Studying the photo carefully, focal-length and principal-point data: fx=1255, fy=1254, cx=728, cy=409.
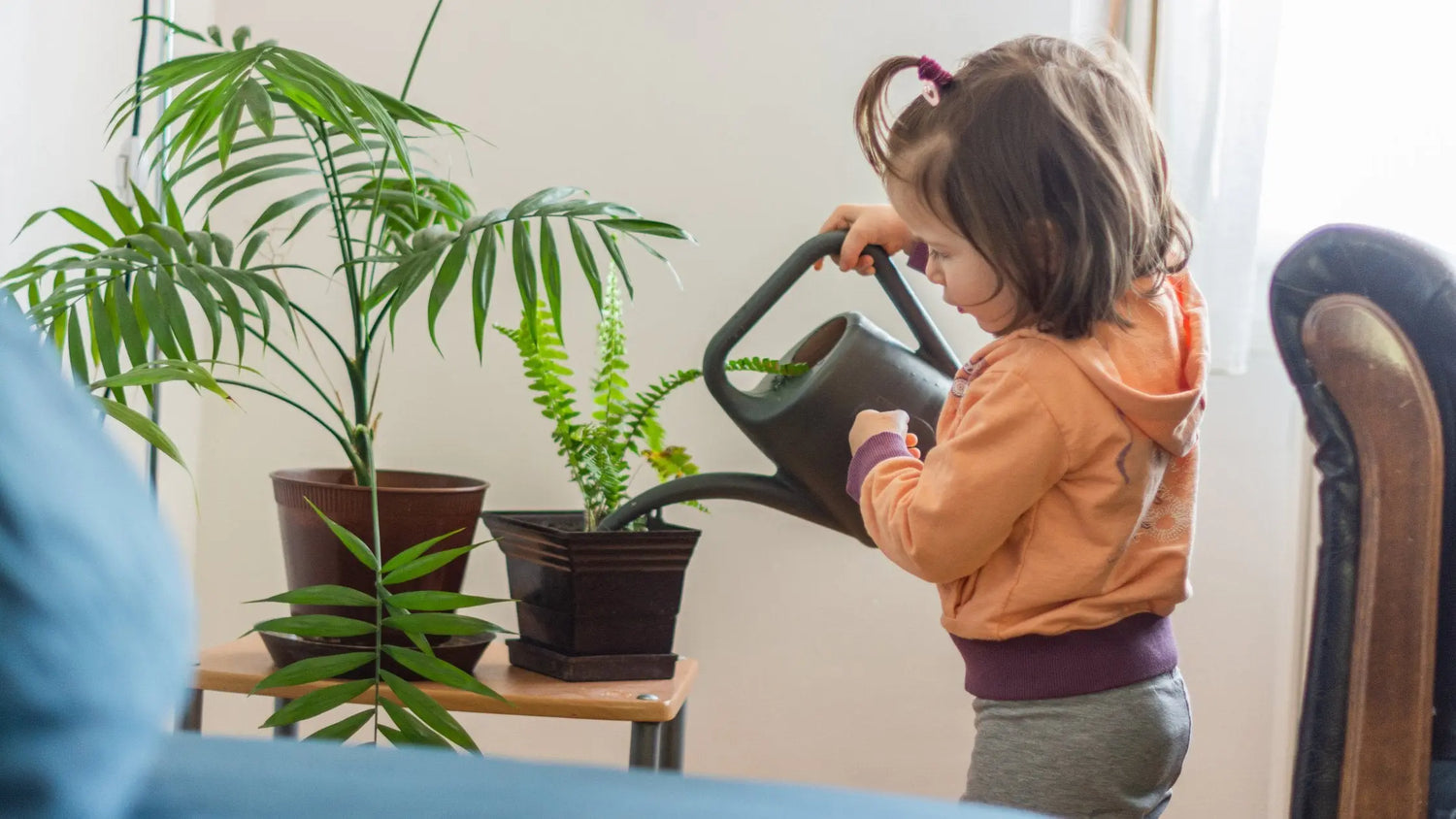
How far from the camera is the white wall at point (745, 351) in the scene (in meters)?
1.71

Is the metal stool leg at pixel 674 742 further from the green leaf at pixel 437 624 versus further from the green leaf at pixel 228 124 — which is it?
the green leaf at pixel 228 124

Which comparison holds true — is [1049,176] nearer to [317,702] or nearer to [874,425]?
[874,425]

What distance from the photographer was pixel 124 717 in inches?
7.7

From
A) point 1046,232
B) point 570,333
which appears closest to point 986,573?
point 1046,232

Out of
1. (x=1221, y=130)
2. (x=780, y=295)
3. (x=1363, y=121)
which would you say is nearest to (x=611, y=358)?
(x=780, y=295)

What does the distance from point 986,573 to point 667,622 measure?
1.34 ft

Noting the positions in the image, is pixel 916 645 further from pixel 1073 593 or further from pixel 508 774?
pixel 508 774

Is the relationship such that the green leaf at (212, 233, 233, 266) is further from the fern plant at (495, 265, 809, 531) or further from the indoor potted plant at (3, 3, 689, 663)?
the fern plant at (495, 265, 809, 531)

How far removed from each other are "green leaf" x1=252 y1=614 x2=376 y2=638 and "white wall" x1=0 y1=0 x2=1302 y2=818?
0.65 m

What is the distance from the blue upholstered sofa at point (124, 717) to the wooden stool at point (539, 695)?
90cm

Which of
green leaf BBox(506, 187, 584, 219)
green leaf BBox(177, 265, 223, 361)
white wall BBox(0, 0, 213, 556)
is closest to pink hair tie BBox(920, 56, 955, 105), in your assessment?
green leaf BBox(506, 187, 584, 219)

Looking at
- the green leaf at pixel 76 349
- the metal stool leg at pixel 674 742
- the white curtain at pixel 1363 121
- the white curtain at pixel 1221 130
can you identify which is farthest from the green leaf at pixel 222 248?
the white curtain at pixel 1363 121

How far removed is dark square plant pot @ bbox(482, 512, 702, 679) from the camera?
120 cm

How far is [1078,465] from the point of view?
2.92ft
